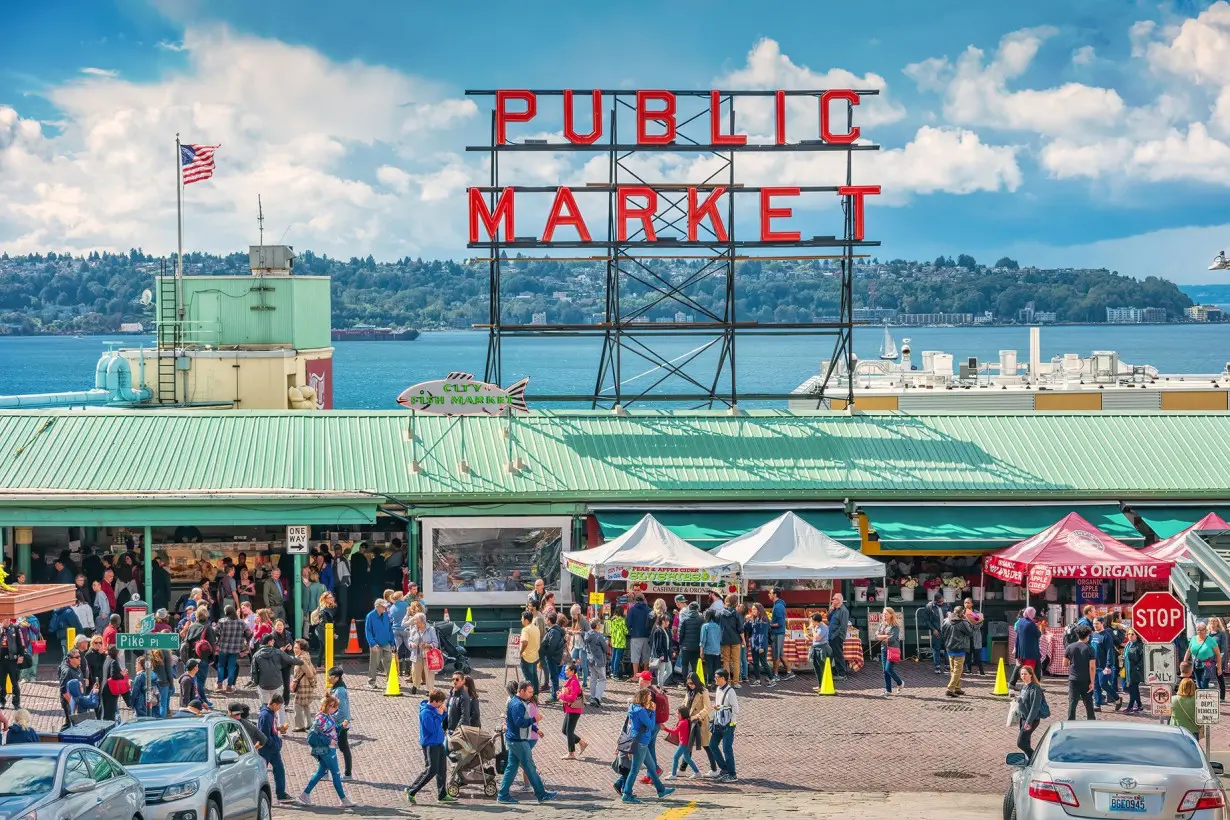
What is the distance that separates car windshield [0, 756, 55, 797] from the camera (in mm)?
15570

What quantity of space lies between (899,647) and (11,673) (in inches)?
554

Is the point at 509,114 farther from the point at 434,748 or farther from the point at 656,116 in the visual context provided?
the point at 434,748

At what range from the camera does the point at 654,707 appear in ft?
70.0

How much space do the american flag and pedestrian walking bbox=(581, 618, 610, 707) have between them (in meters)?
36.4

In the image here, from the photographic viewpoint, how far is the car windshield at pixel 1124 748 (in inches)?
610

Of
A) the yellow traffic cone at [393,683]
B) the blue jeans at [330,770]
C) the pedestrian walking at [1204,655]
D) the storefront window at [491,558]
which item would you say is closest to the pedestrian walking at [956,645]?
the pedestrian walking at [1204,655]

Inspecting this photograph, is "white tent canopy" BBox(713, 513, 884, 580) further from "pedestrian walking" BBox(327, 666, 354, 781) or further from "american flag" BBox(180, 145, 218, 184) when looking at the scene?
"american flag" BBox(180, 145, 218, 184)

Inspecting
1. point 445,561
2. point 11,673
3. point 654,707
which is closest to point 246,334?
point 445,561

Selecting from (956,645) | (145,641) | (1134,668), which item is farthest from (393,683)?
(1134,668)

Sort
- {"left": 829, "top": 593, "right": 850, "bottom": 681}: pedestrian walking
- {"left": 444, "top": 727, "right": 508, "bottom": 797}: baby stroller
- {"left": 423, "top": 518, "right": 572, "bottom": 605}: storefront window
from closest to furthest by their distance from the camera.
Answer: {"left": 444, "top": 727, "right": 508, "bottom": 797}: baby stroller
{"left": 829, "top": 593, "right": 850, "bottom": 681}: pedestrian walking
{"left": 423, "top": 518, "right": 572, "bottom": 605}: storefront window

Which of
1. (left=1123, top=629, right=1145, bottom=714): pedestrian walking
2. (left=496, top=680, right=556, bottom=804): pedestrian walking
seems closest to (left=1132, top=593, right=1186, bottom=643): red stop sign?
(left=1123, top=629, right=1145, bottom=714): pedestrian walking

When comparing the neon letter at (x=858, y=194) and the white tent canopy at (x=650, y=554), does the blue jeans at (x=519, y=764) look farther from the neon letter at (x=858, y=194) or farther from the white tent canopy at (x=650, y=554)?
the neon letter at (x=858, y=194)

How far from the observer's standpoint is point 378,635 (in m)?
27.4

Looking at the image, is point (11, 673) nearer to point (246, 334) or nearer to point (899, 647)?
point (899, 647)
